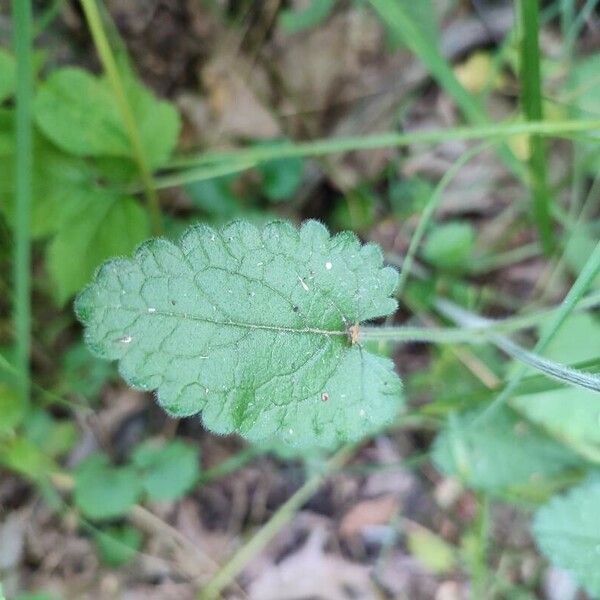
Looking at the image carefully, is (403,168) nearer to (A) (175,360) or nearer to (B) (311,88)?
(B) (311,88)

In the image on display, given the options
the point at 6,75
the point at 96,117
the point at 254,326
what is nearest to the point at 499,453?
the point at 254,326

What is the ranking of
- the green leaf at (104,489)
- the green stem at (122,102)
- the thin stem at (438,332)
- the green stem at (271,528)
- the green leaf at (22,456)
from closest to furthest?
1. the thin stem at (438,332)
2. the green stem at (122,102)
3. the green leaf at (22,456)
4. the green leaf at (104,489)
5. the green stem at (271,528)

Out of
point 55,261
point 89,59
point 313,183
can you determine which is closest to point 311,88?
point 313,183

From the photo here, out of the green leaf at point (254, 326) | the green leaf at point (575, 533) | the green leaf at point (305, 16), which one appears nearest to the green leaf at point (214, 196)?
the green leaf at point (305, 16)

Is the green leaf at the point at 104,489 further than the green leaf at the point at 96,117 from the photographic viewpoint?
Yes

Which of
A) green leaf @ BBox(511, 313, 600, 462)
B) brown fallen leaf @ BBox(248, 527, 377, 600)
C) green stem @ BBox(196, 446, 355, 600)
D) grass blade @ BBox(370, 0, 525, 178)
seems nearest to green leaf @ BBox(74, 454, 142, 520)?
green stem @ BBox(196, 446, 355, 600)

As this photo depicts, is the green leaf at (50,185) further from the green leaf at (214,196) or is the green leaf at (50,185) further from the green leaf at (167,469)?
the green leaf at (167,469)

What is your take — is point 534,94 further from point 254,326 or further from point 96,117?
point 96,117
